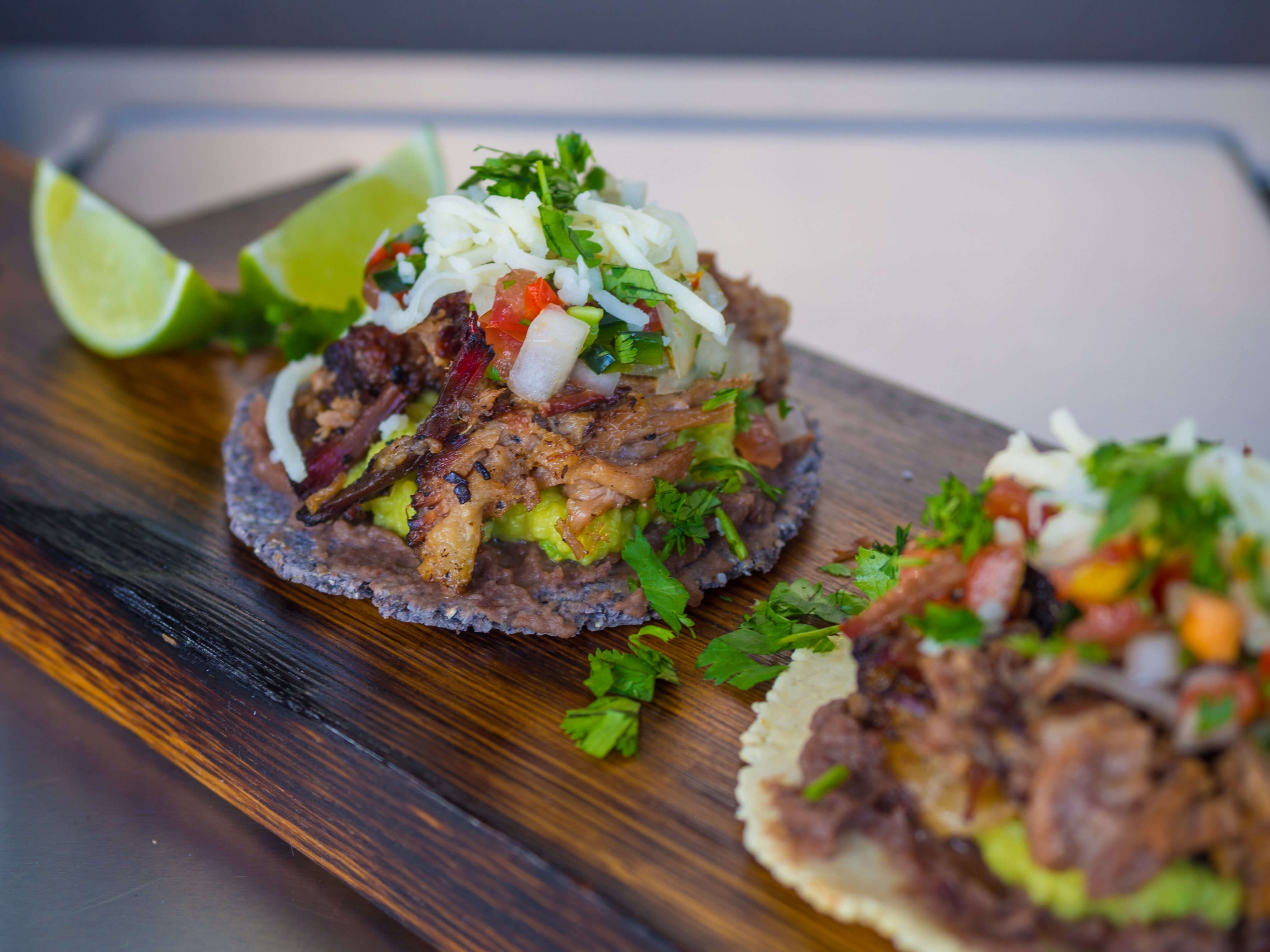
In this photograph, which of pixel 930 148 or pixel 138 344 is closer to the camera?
pixel 138 344

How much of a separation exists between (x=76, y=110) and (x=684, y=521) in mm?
8468

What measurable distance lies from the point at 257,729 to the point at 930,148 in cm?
804

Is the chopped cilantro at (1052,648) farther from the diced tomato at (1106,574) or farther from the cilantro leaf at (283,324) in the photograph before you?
the cilantro leaf at (283,324)

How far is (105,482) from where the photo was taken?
13.7 feet

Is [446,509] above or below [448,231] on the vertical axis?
below

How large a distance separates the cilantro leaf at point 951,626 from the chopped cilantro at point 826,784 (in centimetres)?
39

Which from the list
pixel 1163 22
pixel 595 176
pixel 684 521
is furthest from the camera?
pixel 1163 22

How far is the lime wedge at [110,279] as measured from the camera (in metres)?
5.02

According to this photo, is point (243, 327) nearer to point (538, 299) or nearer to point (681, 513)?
point (538, 299)

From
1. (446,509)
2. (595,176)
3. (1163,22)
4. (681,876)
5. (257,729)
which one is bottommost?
(257,729)

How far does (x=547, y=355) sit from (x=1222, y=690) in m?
1.95

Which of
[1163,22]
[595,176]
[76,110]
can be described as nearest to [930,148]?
[1163,22]

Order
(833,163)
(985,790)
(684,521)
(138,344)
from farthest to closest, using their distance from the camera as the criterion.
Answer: (833,163) < (138,344) < (684,521) < (985,790)

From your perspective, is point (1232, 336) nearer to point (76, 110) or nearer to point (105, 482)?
point (105, 482)
